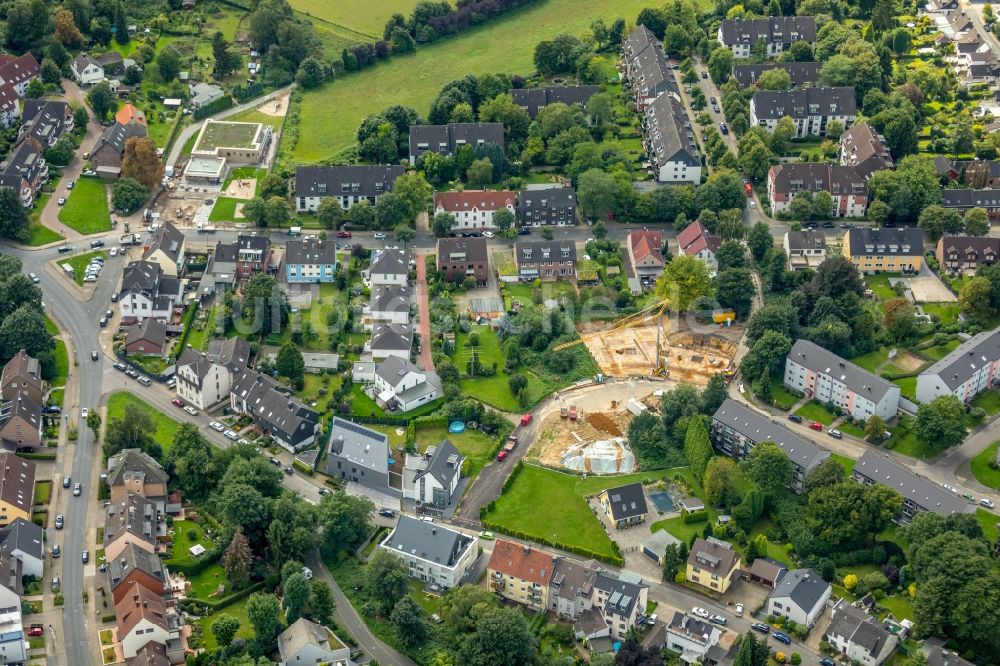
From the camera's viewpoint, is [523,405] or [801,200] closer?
[523,405]

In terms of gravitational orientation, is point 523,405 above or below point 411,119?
below

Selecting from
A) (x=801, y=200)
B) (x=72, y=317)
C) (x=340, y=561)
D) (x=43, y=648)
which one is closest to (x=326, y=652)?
(x=340, y=561)

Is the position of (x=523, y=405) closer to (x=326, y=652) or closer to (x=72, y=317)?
(x=326, y=652)

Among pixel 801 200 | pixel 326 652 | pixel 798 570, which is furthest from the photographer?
pixel 801 200

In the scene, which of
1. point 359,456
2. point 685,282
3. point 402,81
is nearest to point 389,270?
point 359,456

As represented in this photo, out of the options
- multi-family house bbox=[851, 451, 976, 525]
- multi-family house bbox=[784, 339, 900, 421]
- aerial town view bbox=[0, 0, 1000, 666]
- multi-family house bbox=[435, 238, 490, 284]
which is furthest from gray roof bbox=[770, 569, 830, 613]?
multi-family house bbox=[435, 238, 490, 284]

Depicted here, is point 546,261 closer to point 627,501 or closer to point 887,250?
point 887,250

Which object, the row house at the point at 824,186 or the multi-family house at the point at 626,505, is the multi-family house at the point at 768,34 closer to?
the row house at the point at 824,186
